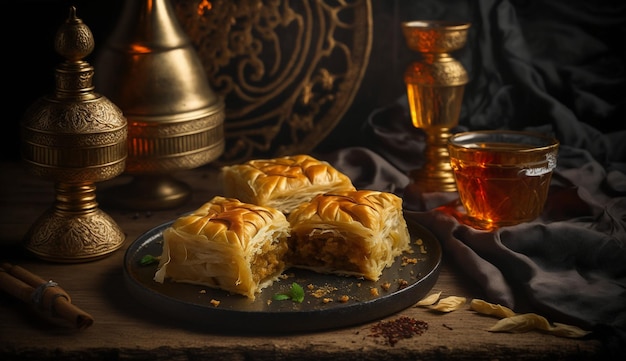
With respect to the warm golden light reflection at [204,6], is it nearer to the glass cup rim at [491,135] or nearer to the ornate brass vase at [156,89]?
the ornate brass vase at [156,89]

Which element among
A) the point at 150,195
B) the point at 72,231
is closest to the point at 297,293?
the point at 72,231

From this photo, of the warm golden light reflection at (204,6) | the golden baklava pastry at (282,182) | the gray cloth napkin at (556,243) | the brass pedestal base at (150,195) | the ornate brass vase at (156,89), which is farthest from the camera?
the warm golden light reflection at (204,6)

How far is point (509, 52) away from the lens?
12.2 feet

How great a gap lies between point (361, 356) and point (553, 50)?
1.92m

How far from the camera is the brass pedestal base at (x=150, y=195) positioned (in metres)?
3.36

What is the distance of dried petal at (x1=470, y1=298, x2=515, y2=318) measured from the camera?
2.53m

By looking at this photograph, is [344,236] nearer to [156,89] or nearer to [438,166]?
[438,166]

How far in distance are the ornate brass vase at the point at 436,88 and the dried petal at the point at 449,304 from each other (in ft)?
2.75

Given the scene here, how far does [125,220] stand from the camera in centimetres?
327

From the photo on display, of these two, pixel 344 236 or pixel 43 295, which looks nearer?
pixel 43 295

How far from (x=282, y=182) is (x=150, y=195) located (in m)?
0.59

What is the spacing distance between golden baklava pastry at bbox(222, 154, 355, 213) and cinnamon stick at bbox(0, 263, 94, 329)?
0.72m

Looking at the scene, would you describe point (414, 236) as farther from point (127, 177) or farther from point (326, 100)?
point (127, 177)

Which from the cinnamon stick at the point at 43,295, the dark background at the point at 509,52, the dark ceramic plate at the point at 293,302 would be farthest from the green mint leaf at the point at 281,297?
the dark background at the point at 509,52
